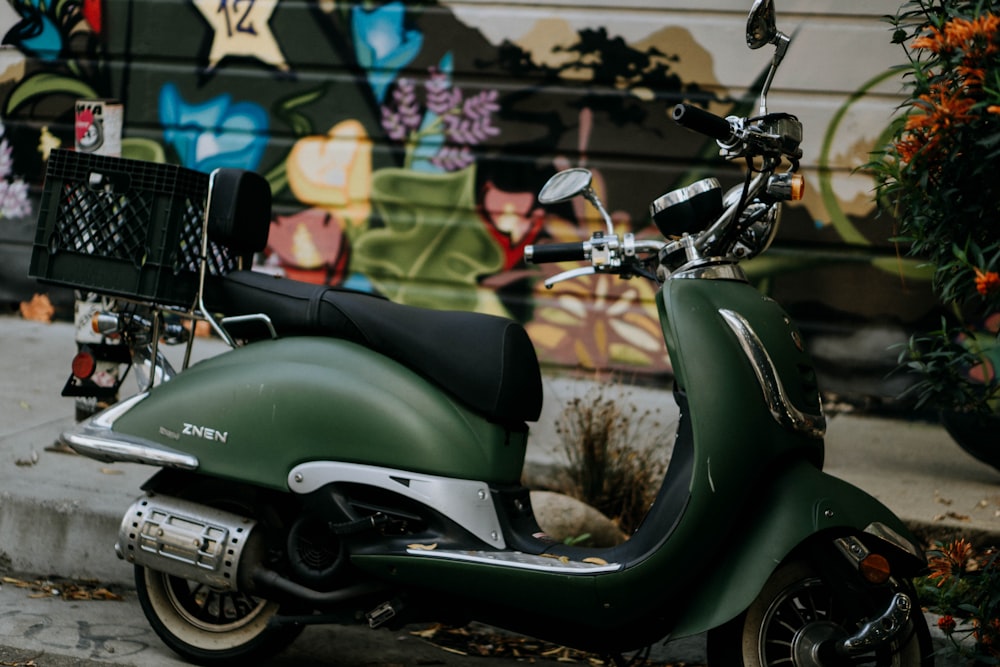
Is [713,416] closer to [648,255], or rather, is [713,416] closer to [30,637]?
[648,255]

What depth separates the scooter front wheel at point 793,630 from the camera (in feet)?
9.68

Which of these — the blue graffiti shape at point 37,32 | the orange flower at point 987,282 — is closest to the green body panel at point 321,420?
the orange flower at point 987,282

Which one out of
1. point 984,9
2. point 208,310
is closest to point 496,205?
point 208,310

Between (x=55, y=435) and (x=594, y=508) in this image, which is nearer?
(x=594, y=508)

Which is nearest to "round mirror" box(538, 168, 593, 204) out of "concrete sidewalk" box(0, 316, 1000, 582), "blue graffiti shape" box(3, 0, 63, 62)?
"concrete sidewalk" box(0, 316, 1000, 582)

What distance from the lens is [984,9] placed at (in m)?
3.18

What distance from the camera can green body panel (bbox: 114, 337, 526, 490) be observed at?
3346 millimetres

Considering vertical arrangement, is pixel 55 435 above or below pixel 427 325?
below

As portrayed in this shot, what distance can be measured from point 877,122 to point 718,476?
4094 millimetres

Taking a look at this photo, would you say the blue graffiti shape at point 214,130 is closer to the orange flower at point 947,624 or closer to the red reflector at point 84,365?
the red reflector at point 84,365

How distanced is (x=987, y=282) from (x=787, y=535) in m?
0.80

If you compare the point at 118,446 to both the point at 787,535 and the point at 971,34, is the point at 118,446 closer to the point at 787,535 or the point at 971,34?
the point at 787,535

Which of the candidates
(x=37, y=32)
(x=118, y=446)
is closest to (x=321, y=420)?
(x=118, y=446)

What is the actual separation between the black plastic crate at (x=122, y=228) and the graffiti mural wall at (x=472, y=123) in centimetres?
356
